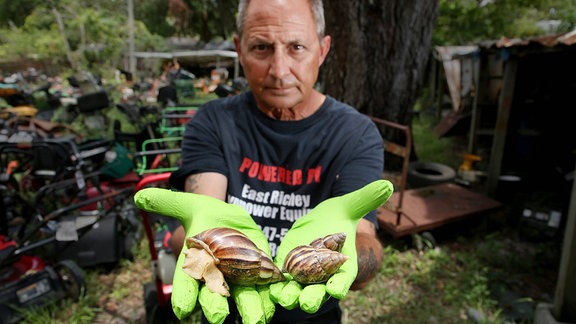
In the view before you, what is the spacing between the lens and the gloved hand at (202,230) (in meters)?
0.91

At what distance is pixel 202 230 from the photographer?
1104 millimetres

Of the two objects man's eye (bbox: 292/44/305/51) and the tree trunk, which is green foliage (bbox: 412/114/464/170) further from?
man's eye (bbox: 292/44/305/51)

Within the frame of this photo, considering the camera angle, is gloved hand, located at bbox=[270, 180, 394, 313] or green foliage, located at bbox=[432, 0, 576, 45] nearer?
gloved hand, located at bbox=[270, 180, 394, 313]

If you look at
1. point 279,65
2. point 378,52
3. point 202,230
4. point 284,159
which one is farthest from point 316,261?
point 378,52

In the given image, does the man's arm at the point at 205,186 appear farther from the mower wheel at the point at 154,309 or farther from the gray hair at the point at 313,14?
the mower wheel at the point at 154,309

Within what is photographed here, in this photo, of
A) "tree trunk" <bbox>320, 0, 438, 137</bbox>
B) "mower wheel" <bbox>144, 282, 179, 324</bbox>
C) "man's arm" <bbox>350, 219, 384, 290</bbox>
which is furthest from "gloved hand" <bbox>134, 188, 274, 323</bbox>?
"tree trunk" <bbox>320, 0, 438, 137</bbox>

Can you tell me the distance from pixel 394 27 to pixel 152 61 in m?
22.2

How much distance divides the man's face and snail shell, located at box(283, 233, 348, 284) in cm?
64

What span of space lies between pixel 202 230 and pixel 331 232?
1.31 feet

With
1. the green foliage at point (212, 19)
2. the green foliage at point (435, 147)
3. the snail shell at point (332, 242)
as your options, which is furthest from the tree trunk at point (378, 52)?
the green foliage at point (212, 19)

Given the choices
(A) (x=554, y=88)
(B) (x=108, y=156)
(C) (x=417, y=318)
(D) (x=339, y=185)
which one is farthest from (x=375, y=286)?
(A) (x=554, y=88)

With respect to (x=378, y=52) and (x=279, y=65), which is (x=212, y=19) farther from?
(x=279, y=65)

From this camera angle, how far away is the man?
54.7 inches

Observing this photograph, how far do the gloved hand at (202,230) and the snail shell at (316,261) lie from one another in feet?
0.39
